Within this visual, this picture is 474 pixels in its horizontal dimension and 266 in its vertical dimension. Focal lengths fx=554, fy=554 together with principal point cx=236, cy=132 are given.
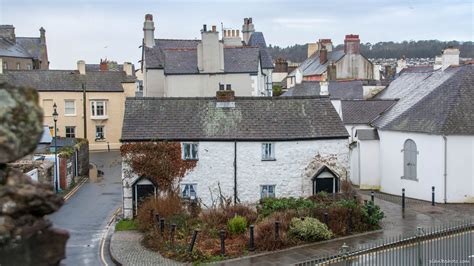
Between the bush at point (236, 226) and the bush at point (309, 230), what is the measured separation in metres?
1.81

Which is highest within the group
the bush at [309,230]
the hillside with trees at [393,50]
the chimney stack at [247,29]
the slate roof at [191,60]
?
the hillside with trees at [393,50]

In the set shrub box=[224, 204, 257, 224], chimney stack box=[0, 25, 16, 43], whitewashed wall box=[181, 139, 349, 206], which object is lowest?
shrub box=[224, 204, 257, 224]

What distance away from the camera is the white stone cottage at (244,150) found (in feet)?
88.4

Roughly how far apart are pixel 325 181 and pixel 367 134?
24.1ft

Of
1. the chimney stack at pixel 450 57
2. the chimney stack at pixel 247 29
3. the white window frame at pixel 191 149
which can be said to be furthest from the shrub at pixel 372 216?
the chimney stack at pixel 247 29

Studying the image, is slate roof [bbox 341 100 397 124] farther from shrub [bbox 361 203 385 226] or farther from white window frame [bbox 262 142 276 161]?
shrub [bbox 361 203 385 226]

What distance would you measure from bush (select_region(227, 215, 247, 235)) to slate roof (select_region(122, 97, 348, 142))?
22.7ft

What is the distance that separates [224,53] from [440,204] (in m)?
22.5

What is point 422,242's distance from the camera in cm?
1627

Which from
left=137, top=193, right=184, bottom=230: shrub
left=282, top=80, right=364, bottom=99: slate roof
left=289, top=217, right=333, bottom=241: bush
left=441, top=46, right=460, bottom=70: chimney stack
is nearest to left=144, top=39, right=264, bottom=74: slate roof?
left=282, top=80, right=364, bottom=99: slate roof

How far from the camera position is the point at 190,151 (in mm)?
27094

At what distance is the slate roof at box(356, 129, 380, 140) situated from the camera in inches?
1322

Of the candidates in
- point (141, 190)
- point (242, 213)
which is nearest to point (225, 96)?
point (141, 190)

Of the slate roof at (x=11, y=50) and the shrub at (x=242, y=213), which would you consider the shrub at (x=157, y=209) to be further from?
the slate roof at (x=11, y=50)
